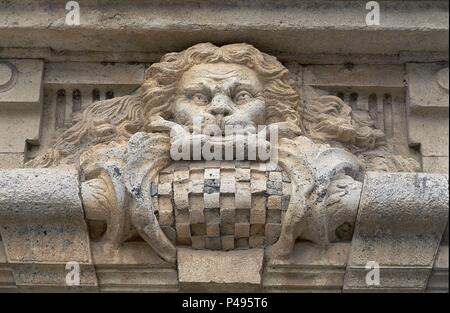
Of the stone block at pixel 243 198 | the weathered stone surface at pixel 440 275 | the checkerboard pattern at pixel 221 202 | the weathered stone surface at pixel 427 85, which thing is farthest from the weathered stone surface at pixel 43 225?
the weathered stone surface at pixel 427 85

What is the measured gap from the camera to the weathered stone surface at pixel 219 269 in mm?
4168

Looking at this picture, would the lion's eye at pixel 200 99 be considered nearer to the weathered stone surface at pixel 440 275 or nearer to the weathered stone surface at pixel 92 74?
the weathered stone surface at pixel 92 74

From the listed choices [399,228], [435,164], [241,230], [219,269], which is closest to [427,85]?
[435,164]

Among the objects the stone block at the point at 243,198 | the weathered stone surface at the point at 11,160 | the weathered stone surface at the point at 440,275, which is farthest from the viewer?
the weathered stone surface at the point at 11,160

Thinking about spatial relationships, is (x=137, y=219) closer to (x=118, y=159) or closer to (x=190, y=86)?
(x=118, y=159)

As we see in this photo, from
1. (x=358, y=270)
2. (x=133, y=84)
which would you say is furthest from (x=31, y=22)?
(x=358, y=270)

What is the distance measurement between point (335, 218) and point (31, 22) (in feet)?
4.56

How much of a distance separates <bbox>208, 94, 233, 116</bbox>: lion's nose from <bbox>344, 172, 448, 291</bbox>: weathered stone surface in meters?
0.57

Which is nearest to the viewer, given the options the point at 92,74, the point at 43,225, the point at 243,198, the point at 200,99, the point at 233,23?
the point at 243,198

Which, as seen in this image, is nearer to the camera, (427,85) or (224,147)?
(224,147)

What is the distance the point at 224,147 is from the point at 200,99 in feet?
0.86

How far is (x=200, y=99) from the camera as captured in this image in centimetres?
435

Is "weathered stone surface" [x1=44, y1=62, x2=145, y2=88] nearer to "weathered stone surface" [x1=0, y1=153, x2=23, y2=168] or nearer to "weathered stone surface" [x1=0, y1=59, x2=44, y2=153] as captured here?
"weathered stone surface" [x1=0, y1=59, x2=44, y2=153]

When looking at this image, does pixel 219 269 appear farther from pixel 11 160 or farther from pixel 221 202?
pixel 11 160
